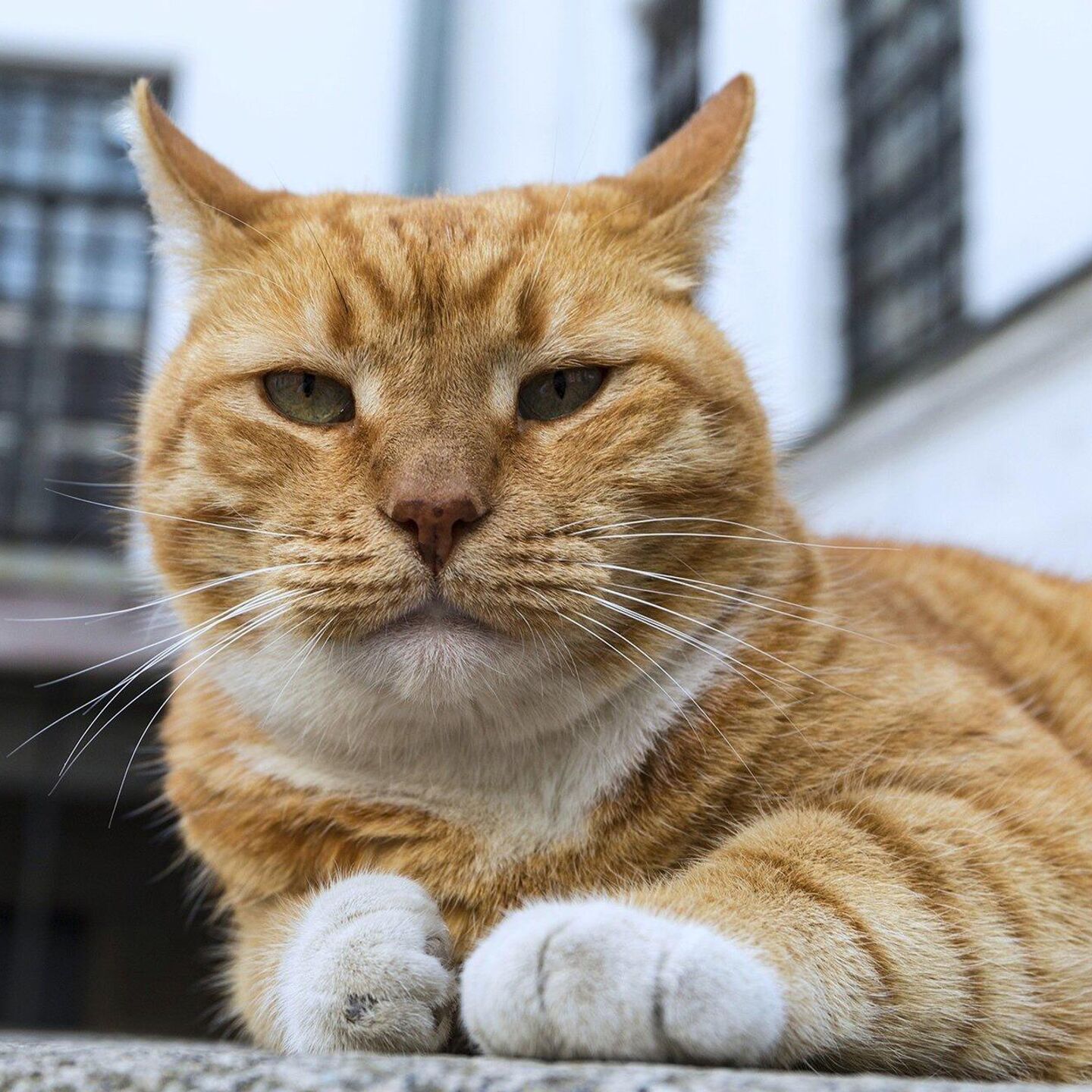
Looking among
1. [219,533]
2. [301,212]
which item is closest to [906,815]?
[219,533]

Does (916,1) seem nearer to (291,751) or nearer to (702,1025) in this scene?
(291,751)

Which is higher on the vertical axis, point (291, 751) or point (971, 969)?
point (291, 751)

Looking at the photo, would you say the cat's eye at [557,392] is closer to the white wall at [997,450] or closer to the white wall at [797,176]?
the white wall at [997,450]

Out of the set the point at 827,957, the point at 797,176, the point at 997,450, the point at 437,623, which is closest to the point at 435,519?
the point at 437,623

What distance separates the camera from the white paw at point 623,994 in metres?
1.06

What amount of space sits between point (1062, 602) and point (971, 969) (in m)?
1.29

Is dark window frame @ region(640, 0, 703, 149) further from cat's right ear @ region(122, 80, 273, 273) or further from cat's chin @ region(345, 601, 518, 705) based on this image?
cat's chin @ region(345, 601, 518, 705)

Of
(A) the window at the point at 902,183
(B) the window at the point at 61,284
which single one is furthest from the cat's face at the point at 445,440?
(B) the window at the point at 61,284

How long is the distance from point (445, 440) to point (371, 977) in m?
0.57

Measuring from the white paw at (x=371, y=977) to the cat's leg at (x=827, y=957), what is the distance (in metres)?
0.10

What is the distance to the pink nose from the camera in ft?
4.40

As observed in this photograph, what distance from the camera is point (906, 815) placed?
4.51 ft

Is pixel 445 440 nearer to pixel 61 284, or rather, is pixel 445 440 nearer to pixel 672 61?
pixel 672 61

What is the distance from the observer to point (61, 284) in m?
7.56
